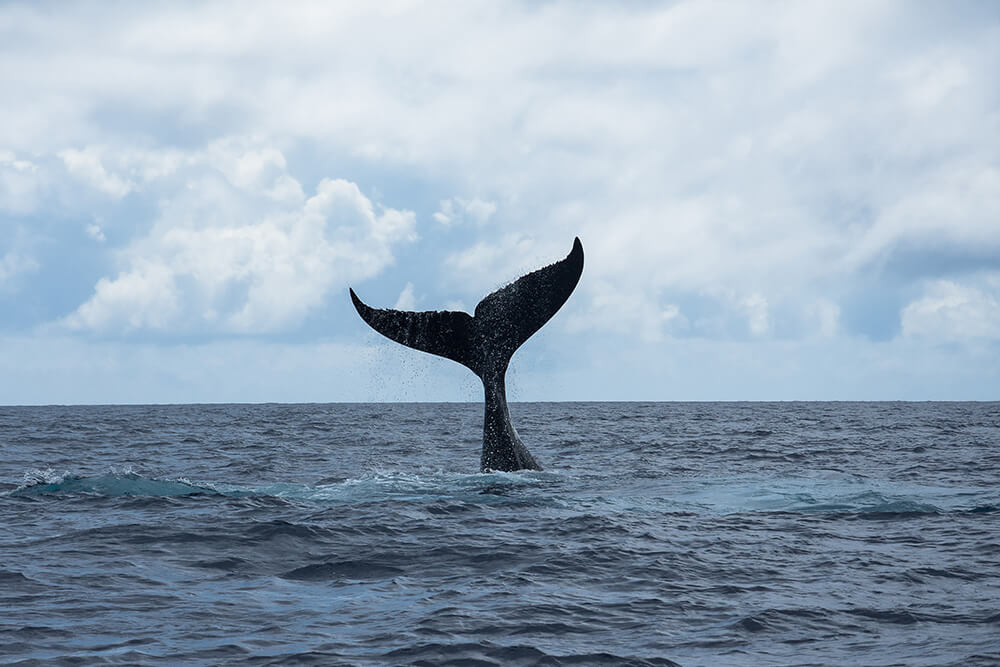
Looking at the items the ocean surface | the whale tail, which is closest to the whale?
the whale tail

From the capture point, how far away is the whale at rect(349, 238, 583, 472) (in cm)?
1188

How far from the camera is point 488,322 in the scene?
12.5 m

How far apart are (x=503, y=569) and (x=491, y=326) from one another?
4.47 meters

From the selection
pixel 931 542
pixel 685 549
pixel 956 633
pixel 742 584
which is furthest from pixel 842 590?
pixel 931 542

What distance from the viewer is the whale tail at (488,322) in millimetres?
11852

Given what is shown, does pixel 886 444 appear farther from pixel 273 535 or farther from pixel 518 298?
pixel 273 535

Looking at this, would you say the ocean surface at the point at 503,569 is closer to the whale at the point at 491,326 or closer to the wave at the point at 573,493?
the wave at the point at 573,493

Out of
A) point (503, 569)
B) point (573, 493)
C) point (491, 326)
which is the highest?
point (491, 326)

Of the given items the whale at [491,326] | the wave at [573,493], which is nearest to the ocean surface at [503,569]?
the wave at [573,493]

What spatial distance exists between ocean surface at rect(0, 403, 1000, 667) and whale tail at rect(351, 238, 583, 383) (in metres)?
1.82

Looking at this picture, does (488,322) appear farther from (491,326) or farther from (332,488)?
(332,488)

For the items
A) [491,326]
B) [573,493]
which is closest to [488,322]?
[491,326]

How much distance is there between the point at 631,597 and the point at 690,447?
18994 mm

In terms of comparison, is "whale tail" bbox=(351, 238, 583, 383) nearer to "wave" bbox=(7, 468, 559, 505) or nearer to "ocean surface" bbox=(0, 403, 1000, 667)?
"wave" bbox=(7, 468, 559, 505)
